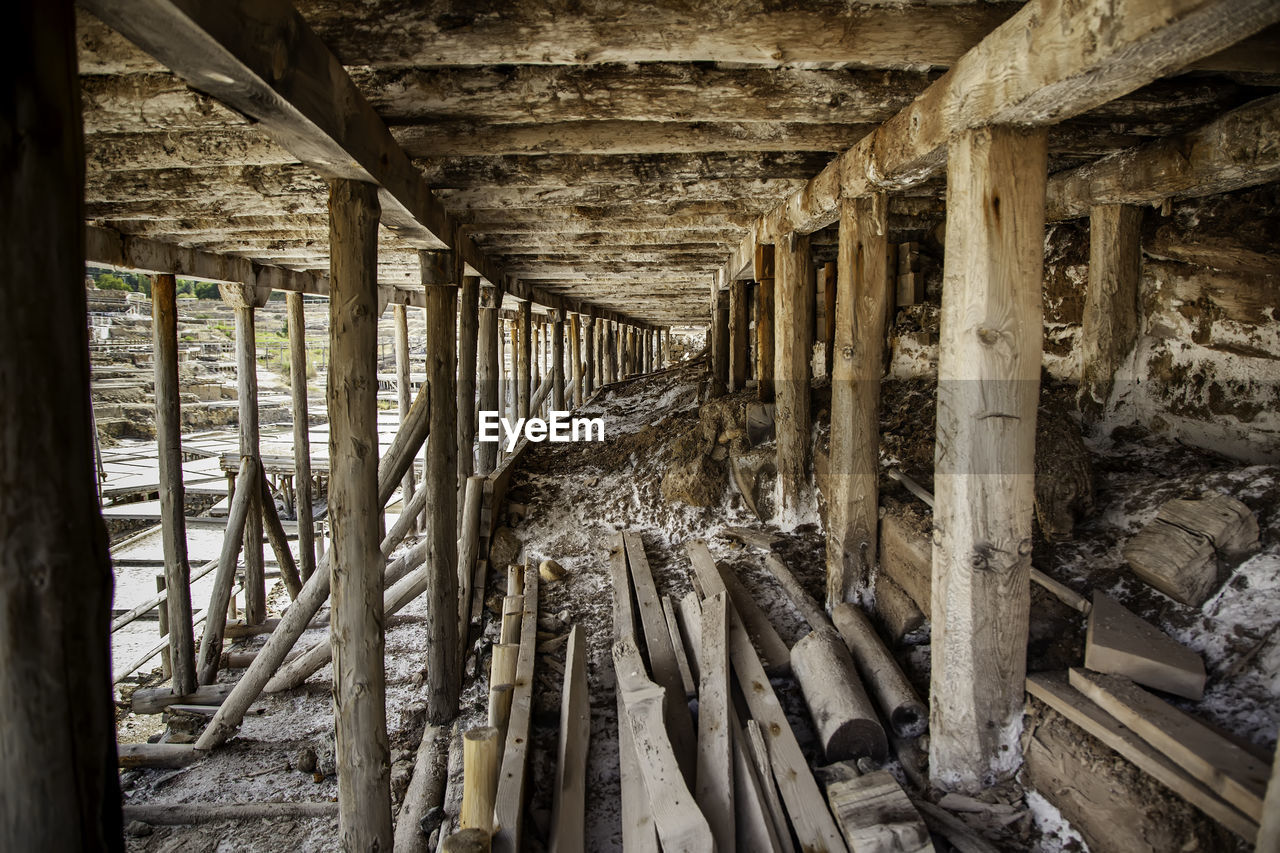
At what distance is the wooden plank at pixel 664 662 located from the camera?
3186 mm

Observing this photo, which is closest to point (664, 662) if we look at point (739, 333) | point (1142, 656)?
point (1142, 656)

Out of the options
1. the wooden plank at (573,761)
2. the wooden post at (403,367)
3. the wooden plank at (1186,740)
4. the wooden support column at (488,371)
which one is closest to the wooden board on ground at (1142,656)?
the wooden plank at (1186,740)

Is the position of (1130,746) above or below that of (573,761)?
above

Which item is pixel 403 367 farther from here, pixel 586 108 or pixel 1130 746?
pixel 1130 746

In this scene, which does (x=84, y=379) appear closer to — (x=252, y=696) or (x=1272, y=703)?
(x=1272, y=703)

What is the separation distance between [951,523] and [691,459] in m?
4.19

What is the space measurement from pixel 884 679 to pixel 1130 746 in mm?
1232

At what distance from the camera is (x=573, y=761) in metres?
3.22

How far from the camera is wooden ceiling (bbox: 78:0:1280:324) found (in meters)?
2.55

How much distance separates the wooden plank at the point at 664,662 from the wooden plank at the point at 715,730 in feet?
0.32

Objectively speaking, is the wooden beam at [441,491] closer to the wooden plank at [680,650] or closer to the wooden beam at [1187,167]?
the wooden plank at [680,650]

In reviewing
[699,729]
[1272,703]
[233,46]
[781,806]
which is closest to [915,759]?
[781,806]

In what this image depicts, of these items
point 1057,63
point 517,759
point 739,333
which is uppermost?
point 1057,63

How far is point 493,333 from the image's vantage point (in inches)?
367
